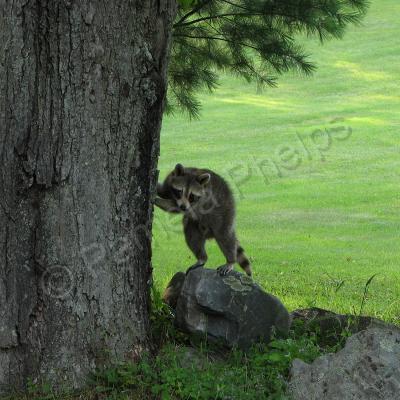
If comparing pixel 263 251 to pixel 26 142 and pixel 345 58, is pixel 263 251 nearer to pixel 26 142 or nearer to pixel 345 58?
pixel 26 142

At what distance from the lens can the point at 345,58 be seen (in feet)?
121

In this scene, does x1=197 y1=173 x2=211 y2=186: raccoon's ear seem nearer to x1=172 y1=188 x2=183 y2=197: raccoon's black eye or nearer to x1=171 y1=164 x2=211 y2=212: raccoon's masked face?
x1=171 y1=164 x2=211 y2=212: raccoon's masked face

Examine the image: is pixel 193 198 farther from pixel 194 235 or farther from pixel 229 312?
pixel 229 312

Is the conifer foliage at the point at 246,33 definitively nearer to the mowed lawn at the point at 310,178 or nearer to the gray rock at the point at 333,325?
the mowed lawn at the point at 310,178

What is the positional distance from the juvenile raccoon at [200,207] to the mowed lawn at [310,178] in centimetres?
70

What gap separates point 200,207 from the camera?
7191mm

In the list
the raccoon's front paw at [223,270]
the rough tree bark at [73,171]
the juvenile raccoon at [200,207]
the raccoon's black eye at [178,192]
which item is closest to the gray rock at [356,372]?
the raccoon's front paw at [223,270]

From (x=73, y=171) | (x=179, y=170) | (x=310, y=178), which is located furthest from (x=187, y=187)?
(x=310, y=178)

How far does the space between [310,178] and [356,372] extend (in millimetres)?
12605

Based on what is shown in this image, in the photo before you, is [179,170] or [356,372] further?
[179,170]

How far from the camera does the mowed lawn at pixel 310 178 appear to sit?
10.8 metres

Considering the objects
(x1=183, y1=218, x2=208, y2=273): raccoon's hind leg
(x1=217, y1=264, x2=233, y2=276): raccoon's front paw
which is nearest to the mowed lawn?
(x1=183, y1=218, x2=208, y2=273): raccoon's hind leg

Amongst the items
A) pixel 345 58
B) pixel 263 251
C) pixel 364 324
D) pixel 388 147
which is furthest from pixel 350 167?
pixel 345 58

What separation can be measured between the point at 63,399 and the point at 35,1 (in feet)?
8.97
